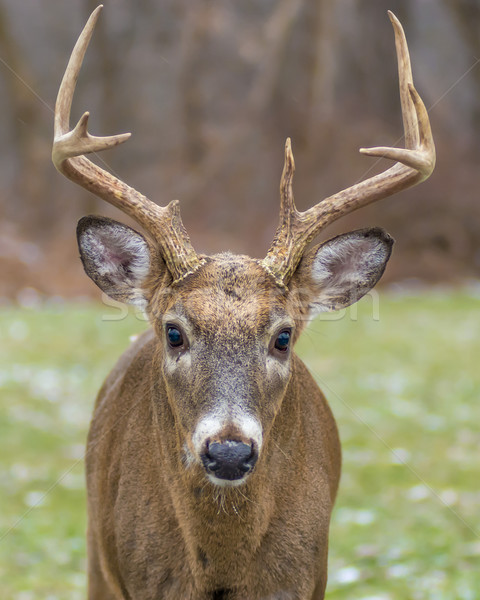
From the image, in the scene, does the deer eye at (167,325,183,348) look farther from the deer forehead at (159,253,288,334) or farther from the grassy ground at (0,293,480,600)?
the grassy ground at (0,293,480,600)

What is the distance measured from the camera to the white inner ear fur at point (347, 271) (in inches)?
154

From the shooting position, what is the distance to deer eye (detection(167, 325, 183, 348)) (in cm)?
349

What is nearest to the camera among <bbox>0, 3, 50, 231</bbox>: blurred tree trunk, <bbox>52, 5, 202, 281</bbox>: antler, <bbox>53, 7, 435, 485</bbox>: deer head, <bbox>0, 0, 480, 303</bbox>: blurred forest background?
<bbox>53, 7, 435, 485</bbox>: deer head

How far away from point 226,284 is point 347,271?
Result: 2.28 feet

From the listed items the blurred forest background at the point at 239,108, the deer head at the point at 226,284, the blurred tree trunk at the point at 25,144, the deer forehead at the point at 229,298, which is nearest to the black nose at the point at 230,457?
the deer head at the point at 226,284

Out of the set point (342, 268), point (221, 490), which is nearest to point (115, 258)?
point (342, 268)

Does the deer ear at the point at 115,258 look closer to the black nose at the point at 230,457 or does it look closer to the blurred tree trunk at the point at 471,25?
the black nose at the point at 230,457

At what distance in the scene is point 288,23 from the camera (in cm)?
1906

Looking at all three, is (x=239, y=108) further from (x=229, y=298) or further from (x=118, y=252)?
(x=229, y=298)

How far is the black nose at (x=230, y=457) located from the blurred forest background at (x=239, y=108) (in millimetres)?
15390

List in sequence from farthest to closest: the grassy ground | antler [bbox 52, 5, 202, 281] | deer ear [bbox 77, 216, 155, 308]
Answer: the grassy ground < deer ear [bbox 77, 216, 155, 308] < antler [bbox 52, 5, 202, 281]

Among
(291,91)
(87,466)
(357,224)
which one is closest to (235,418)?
(87,466)

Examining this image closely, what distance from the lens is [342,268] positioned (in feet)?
13.0

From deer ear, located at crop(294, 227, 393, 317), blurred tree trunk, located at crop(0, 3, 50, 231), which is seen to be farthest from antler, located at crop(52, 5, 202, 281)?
blurred tree trunk, located at crop(0, 3, 50, 231)
